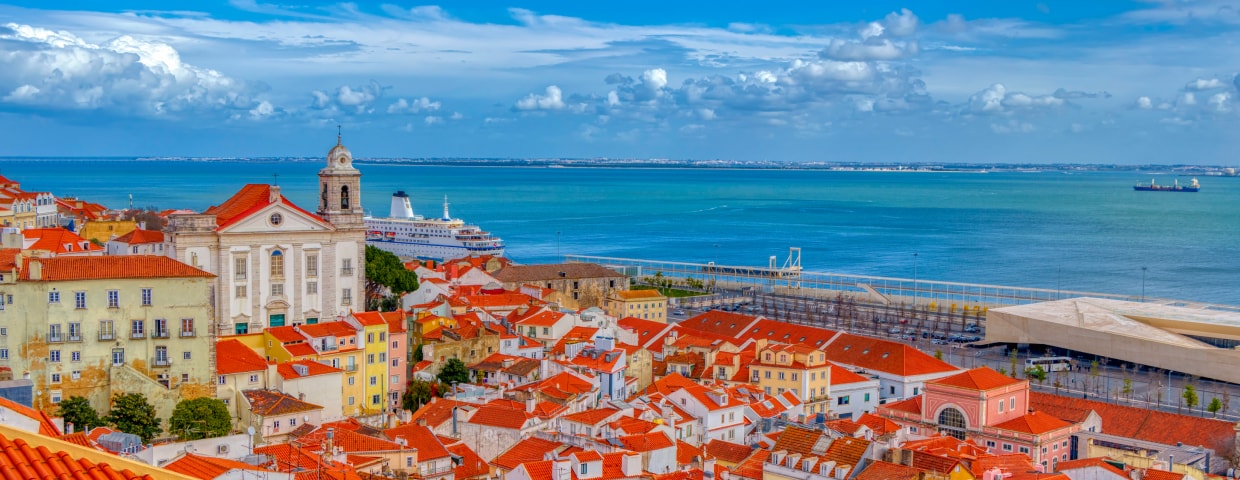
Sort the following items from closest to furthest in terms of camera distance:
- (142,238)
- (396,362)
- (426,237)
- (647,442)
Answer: (647,442) → (396,362) → (142,238) → (426,237)

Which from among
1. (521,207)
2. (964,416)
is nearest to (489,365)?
(964,416)

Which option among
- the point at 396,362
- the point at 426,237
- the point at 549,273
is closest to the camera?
the point at 396,362

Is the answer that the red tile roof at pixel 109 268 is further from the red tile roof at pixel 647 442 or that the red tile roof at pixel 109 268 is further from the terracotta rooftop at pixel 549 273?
the terracotta rooftop at pixel 549 273

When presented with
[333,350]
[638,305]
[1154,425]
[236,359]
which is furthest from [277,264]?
[1154,425]

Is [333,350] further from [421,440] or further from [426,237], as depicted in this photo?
[426,237]

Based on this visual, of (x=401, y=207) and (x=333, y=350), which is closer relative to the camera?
(x=333, y=350)

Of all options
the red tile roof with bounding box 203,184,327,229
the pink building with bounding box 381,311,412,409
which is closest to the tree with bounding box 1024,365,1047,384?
the pink building with bounding box 381,311,412,409

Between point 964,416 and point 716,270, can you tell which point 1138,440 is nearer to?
point 964,416
